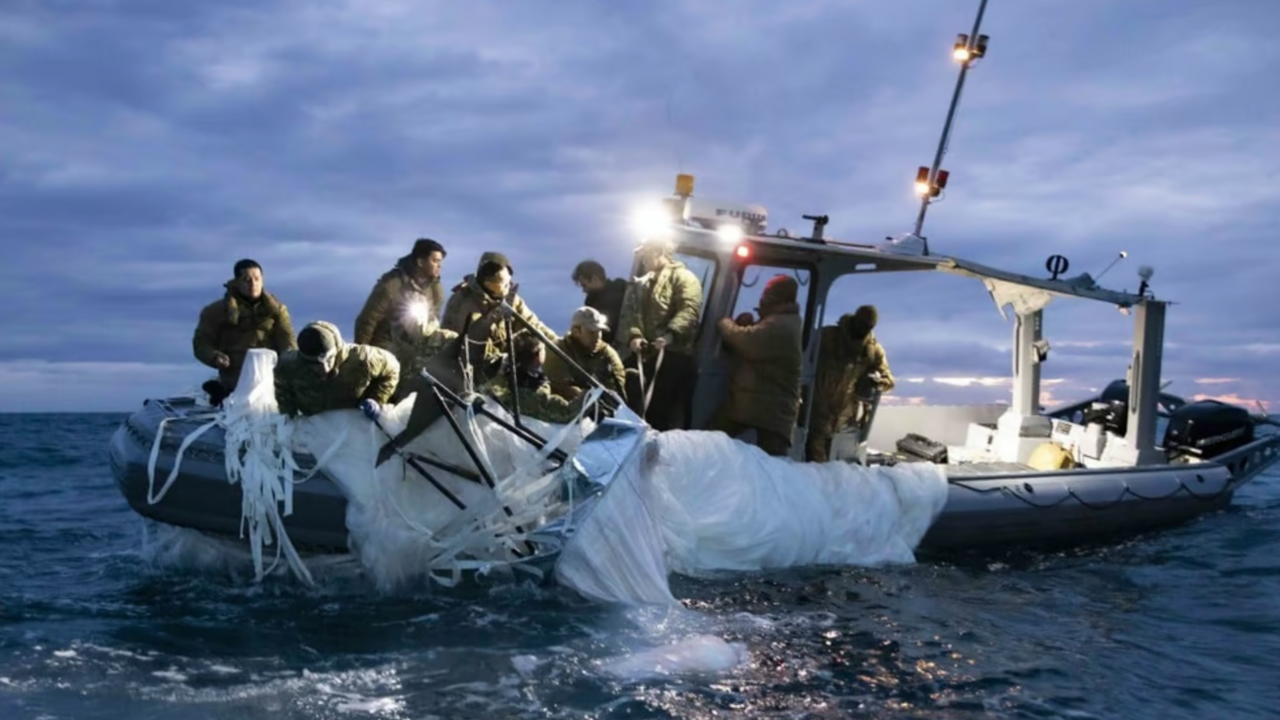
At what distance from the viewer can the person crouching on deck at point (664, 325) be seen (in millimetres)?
7762

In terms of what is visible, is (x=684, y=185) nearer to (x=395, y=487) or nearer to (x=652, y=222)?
(x=652, y=222)

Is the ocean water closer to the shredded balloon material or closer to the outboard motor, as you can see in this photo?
the shredded balloon material

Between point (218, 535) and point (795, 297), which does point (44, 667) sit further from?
point (795, 297)

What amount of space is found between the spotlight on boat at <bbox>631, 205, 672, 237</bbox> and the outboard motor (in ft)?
21.6

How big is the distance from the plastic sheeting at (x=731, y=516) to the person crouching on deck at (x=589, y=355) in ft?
1.75

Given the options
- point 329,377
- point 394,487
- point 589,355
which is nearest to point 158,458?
point 329,377

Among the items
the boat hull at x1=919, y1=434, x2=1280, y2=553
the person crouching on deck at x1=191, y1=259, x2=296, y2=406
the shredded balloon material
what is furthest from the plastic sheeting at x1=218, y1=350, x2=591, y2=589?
the boat hull at x1=919, y1=434, x2=1280, y2=553

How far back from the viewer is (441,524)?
612 cm

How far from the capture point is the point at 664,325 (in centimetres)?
782

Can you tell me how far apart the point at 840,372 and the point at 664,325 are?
168cm

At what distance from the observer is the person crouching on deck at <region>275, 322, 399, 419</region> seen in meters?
6.09

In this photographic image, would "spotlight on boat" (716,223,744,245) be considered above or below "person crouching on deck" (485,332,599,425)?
above

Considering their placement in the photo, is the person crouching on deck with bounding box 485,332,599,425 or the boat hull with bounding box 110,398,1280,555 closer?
the boat hull with bounding box 110,398,1280,555

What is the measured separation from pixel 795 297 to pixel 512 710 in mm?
4189
